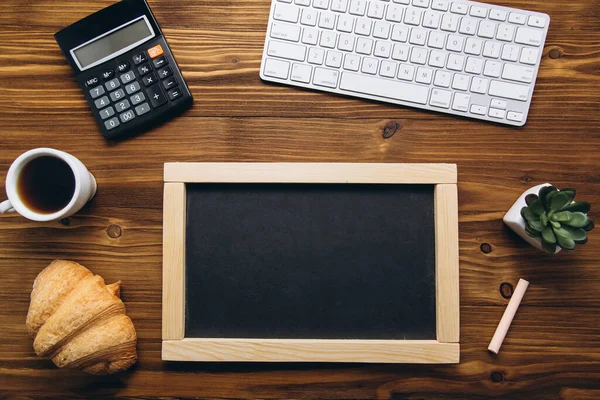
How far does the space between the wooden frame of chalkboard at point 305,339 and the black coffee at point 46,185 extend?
0.14 metres

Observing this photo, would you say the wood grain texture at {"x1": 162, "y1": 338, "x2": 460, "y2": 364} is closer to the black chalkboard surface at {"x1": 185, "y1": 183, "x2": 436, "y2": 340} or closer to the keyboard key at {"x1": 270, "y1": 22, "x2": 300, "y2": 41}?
the black chalkboard surface at {"x1": 185, "y1": 183, "x2": 436, "y2": 340}

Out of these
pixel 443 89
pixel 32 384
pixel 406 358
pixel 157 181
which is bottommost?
pixel 32 384

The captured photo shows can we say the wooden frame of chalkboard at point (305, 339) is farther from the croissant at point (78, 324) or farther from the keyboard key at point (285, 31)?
the keyboard key at point (285, 31)

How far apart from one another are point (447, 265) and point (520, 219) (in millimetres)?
118

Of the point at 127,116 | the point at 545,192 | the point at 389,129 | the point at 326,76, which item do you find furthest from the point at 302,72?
the point at 545,192

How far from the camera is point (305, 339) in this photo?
0.64 m

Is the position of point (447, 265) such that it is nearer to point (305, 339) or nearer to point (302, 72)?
point (305, 339)

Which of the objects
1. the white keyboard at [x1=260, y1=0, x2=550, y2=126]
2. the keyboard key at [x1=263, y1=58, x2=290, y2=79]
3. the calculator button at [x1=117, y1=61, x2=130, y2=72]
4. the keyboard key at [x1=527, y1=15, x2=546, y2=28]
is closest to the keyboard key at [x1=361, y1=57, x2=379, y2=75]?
the white keyboard at [x1=260, y1=0, x2=550, y2=126]

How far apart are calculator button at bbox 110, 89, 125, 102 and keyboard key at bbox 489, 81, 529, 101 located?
511mm

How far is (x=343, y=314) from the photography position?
646 millimetres

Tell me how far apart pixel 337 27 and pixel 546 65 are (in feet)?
1.01

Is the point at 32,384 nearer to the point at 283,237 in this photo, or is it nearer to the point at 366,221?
the point at 283,237

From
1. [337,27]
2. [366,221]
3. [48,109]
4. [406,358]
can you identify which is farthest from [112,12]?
[406,358]

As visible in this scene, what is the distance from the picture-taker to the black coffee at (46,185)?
24.8 inches
